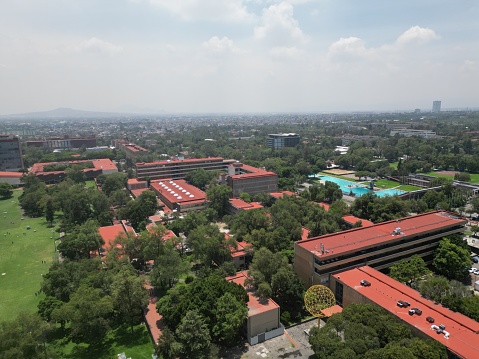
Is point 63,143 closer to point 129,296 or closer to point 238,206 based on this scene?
point 238,206

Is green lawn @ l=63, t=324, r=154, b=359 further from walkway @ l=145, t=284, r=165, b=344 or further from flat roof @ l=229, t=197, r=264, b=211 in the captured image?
flat roof @ l=229, t=197, r=264, b=211

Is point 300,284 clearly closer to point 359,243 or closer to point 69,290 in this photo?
point 359,243

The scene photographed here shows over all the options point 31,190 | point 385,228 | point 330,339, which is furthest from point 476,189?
point 31,190

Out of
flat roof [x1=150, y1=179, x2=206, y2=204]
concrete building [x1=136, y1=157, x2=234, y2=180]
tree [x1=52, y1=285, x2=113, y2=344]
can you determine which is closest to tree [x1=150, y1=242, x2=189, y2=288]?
tree [x1=52, y1=285, x2=113, y2=344]

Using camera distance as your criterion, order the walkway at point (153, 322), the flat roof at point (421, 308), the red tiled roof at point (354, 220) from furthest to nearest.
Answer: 1. the red tiled roof at point (354, 220)
2. the walkway at point (153, 322)
3. the flat roof at point (421, 308)

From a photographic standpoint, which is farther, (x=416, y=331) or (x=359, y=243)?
(x=359, y=243)

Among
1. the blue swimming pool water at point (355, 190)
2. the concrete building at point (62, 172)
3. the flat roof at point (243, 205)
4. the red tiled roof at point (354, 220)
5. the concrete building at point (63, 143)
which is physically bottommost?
the blue swimming pool water at point (355, 190)

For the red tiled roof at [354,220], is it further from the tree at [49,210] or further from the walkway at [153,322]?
the tree at [49,210]

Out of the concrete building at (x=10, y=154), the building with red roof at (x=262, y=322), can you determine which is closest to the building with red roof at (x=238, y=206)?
the building with red roof at (x=262, y=322)
